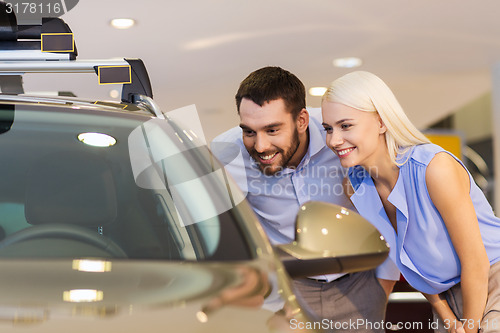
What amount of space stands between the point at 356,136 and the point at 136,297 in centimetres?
118

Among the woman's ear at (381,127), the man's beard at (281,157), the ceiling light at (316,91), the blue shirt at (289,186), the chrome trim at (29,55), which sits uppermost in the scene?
the chrome trim at (29,55)

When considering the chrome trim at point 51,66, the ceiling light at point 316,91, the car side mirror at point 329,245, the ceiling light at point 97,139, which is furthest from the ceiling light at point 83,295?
the ceiling light at point 316,91

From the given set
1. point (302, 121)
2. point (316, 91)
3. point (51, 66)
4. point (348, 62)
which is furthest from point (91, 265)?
point (316, 91)

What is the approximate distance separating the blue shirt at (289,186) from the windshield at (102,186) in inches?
31.1

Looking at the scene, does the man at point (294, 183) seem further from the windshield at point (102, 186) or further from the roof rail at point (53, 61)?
the windshield at point (102, 186)

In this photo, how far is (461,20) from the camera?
5.31 m

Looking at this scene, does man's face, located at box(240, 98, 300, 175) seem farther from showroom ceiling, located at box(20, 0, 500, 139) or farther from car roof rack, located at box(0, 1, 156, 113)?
showroom ceiling, located at box(20, 0, 500, 139)

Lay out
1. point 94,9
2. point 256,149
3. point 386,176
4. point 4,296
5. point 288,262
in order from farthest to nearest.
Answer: point 94,9
point 256,149
point 386,176
point 288,262
point 4,296

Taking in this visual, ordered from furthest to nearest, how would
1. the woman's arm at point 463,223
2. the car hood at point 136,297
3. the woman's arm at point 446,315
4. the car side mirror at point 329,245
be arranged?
1. the woman's arm at point 446,315
2. the woman's arm at point 463,223
3. the car side mirror at point 329,245
4. the car hood at point 136,297

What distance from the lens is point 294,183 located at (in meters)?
2.24

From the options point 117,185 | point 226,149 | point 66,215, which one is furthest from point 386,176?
point 66,215

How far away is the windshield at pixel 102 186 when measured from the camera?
1.30m

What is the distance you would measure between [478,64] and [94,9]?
413 centimetres

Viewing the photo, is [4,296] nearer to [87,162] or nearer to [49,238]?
[49,238]
